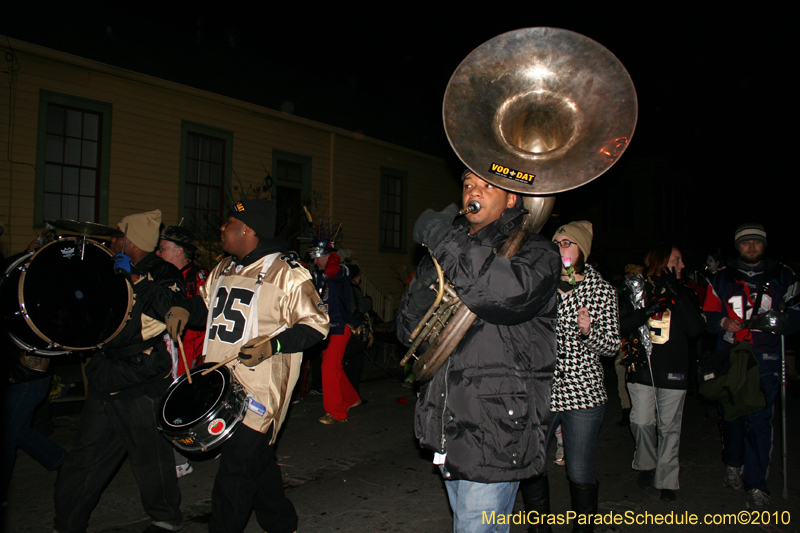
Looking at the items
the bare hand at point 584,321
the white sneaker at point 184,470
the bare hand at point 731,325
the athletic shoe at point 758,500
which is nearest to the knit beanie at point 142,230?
the white sneaker at point 184,470

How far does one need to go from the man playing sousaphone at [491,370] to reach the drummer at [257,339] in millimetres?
1199

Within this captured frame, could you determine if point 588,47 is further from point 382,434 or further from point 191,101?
point 191,101

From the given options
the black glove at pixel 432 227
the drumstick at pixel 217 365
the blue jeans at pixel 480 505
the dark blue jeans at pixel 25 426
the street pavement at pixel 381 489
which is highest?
the black glove at pixel 432 227

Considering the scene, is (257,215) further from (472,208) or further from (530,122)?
(530,122)

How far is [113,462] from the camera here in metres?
3.50

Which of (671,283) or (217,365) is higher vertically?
(671,283)

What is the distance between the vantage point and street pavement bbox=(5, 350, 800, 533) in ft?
12.8

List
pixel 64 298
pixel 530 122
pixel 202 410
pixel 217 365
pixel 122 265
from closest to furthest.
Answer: pixel 530 122, pixel 202 410, pixel 217 365, pixel 64 298, pixel 122 265

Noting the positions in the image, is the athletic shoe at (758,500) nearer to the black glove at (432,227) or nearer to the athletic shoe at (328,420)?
the black glove at (432,227)

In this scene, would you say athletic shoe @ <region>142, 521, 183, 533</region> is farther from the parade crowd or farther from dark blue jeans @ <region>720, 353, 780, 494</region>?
dark blue jeans @ <region>720, 353, 780, 494</region>

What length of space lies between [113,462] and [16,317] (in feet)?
3.74

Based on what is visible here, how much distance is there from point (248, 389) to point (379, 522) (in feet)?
5.12

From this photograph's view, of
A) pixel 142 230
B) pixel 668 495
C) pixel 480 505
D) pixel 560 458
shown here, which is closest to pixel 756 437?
pixel 668 495

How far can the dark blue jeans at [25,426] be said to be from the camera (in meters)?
4.24
